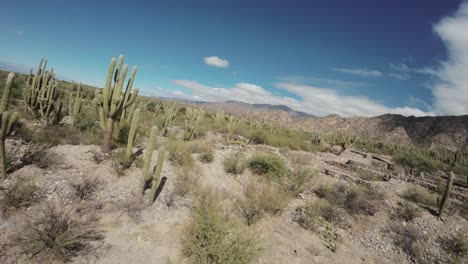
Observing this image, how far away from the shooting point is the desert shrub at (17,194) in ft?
13.8

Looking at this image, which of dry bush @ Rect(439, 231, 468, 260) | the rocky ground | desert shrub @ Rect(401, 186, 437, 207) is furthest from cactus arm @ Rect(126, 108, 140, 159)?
desert shrub @ Rect(401, 186, 437, 207)

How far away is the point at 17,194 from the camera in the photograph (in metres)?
4.38

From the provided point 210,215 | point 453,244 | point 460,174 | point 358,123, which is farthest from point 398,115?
point 210,215

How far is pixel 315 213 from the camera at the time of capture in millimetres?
6176

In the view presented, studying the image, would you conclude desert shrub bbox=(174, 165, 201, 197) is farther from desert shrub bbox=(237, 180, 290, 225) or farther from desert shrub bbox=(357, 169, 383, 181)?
desert shrub bbox=(357, 169, 383, 181)

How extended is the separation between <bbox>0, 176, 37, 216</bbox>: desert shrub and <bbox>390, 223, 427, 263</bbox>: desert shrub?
7.97 meters

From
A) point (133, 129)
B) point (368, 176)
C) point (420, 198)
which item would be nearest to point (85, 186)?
point (133, 129)

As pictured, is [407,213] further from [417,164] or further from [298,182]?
[417,164]

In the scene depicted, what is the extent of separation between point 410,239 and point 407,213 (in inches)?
48.0

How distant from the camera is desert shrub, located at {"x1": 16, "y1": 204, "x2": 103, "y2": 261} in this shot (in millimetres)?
3506

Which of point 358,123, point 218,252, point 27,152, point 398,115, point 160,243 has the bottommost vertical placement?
point 160,243

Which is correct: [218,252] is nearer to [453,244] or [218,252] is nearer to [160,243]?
[160,243]

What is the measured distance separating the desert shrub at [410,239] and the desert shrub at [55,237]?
6484 mm

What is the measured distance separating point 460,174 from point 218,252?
823 inches
